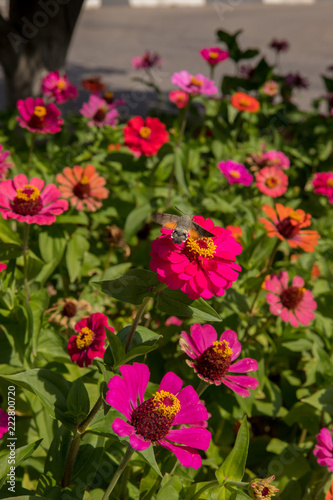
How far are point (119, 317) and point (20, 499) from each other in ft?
3.29

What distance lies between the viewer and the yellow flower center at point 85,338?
1086 mm

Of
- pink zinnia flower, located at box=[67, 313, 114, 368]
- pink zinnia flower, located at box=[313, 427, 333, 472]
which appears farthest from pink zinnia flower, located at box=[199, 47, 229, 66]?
pink zinnia flower, located at box=[313, 427, 333, 472]

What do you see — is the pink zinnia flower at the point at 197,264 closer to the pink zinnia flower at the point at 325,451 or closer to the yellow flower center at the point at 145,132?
the pink zinnia flower at the point at 325,451

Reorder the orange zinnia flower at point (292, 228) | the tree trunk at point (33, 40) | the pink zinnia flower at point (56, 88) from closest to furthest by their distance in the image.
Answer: the orange zinnia flower at point (292, 228)
the pink zinnia flower at point (56, 88)
the tree trunk at point (33, 40)

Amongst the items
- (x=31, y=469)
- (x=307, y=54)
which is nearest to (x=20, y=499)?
(x=31, y=469)

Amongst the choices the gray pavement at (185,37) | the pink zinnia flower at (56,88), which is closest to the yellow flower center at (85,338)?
the pink zinnia flower at (56,88)

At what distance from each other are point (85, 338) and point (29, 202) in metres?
0.39

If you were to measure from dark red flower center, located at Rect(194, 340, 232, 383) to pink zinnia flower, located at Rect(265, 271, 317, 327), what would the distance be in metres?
0.43

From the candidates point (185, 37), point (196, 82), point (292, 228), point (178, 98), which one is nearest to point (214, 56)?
point (178, 98)

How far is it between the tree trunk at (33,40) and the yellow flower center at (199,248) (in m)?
2.55

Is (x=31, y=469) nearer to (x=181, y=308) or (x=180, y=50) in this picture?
(x=181, y=308)

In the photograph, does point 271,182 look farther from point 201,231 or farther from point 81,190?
point 201,231

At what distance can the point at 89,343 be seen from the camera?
109 cm

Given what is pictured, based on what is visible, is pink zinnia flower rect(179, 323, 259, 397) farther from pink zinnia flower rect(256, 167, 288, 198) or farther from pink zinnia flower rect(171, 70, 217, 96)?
pink zinnia flower rect(171, 70, 217, 96)
